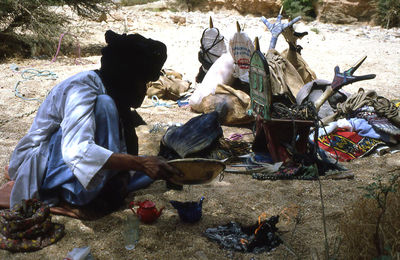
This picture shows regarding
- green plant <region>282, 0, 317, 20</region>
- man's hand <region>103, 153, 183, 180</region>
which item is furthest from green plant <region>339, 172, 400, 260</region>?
green plant <region>282, 0, 317, 20</region>

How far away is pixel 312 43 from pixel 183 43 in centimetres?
357

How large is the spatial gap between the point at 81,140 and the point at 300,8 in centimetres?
1618

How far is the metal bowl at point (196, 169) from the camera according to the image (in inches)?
85.3

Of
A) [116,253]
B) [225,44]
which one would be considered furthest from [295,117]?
[225,44]

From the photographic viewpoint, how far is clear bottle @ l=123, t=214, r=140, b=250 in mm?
2301

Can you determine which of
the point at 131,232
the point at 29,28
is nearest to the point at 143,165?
→ the point at 131,232

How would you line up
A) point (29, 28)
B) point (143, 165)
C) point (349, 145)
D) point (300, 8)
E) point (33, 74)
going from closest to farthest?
point (143, 165) < point (349, 145) < point (33, 74) < point (29, 28) < point (300, 8)

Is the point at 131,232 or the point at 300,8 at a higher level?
the point at 300,8

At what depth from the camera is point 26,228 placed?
222 cm

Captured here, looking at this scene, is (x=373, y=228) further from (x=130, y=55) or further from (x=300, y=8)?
(x=300, y=8)

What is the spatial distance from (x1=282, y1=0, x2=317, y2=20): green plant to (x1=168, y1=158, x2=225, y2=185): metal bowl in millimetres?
15680

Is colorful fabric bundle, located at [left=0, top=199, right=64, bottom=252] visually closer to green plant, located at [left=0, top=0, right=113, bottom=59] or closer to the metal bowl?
the metal bowl

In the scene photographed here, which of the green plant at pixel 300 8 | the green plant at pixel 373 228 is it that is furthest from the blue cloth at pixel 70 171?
the green plant at pixel 300 8

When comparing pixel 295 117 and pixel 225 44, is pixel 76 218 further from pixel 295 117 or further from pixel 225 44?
pixel 225 44
